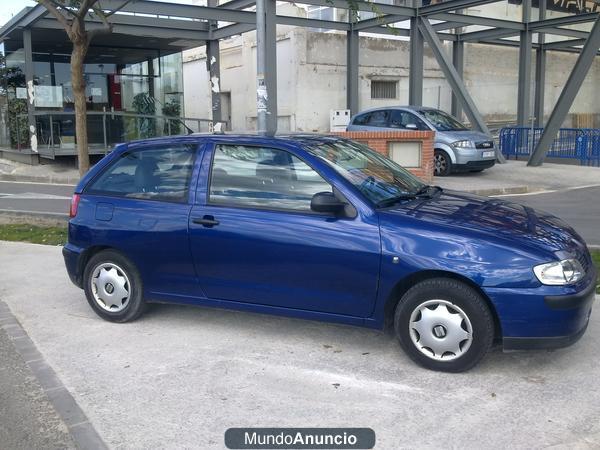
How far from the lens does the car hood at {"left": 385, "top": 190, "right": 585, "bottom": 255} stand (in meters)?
4.21

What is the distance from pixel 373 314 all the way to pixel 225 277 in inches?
46.7

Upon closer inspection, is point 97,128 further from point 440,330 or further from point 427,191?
point 440,330

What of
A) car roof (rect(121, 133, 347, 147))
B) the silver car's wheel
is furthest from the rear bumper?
car roof (rect(121, 133, 347, 147))

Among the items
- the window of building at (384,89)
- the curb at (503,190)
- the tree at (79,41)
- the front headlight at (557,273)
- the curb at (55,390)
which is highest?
the window of building at (384,89)

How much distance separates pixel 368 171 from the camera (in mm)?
5020

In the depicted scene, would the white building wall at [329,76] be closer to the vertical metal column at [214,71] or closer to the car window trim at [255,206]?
the vertical metal column at [214,71]

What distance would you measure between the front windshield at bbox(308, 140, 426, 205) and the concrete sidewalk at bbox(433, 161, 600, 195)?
7.77m

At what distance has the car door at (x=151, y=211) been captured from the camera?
16.5 feet

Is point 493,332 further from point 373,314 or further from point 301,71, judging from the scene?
point 301,71

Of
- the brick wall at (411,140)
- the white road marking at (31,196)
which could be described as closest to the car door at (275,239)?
the brick wall at (411,140)

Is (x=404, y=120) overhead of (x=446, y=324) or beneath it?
overhead

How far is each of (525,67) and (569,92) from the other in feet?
19.8

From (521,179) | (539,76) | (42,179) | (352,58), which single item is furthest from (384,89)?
(42,179)

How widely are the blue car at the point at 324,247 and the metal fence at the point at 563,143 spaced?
48.2ft
